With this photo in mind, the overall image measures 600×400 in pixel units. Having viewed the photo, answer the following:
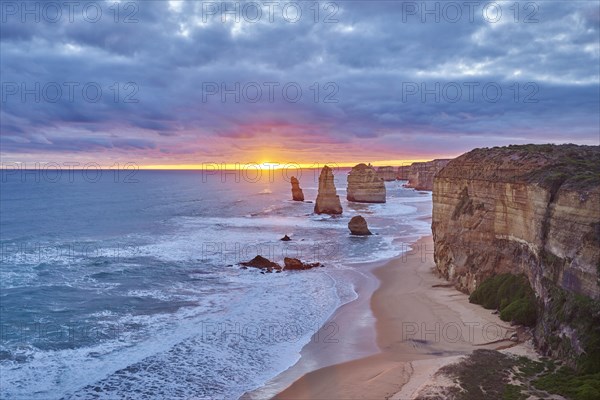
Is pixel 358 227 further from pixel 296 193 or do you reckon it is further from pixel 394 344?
pixel 296 193

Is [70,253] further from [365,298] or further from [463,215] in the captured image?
[463,215]

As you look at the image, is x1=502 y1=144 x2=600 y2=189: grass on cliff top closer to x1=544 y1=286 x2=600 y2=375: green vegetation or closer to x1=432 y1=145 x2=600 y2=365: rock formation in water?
x1=432 y1=145 x2=600 y2=365: rock formation in water

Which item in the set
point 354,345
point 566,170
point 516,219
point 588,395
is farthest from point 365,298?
point 588,395

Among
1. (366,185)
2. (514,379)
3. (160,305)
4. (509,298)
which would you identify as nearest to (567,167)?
(509,298)

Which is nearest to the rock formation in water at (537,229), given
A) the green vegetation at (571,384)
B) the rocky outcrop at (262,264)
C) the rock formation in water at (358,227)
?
the green vegetation at (571,384)

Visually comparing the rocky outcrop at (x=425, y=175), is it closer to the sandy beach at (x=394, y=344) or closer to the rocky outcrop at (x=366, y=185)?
the rocky outcrop at (x=366, y=185)
